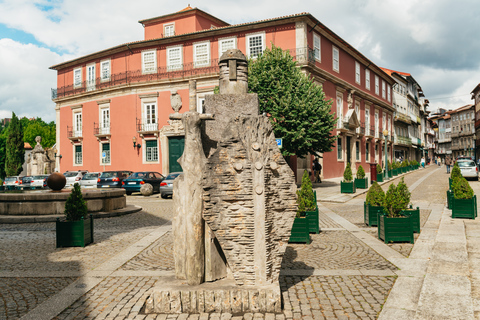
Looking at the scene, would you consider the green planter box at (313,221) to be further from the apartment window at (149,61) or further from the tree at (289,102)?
the apartment window at (149,61)

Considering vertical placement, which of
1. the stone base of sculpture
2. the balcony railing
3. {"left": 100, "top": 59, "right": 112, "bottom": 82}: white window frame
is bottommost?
the stone base of sculpture

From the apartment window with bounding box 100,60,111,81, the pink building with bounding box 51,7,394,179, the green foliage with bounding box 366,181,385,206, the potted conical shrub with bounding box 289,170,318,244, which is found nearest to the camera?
the potted conical shrub with bounding box 289,170,318,244

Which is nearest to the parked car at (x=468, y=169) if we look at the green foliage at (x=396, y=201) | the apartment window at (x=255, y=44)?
the apartment window at (x=255, y=44)

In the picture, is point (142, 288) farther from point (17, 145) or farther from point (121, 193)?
point (17, 145)

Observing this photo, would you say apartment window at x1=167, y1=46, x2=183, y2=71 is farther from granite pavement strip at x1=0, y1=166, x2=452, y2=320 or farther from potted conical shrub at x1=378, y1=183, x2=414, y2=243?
potted conical shrub at x1=378, y1=183, x2=414, y2=243

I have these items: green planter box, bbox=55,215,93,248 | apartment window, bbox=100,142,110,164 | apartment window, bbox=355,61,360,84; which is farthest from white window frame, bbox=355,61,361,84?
green planter box, bbox=55,215,93,248

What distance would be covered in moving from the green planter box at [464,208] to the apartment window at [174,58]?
22796 millimetres

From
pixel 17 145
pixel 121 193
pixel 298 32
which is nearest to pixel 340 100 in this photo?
pixel 298 32

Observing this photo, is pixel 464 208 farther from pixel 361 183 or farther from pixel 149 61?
pixel 149 61

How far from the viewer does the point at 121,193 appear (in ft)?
43.4

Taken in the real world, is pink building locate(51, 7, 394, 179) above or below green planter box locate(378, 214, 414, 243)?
above

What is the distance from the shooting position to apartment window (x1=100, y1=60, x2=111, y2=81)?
103ft

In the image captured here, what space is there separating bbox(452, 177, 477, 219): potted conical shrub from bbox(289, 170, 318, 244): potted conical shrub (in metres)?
4.37

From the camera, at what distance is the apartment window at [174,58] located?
94.2ft
